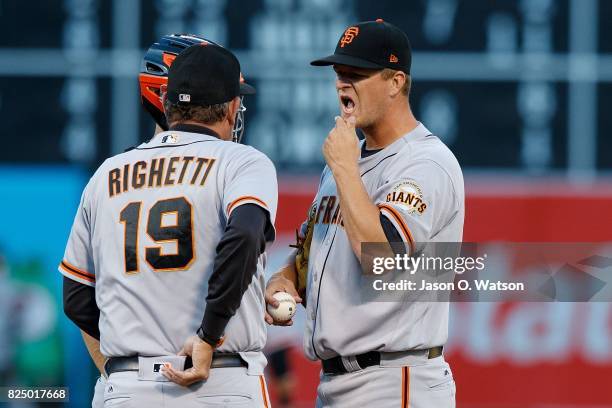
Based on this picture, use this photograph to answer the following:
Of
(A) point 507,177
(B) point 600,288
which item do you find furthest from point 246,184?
(A) point 507,177

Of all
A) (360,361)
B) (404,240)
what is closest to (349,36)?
(404,240)

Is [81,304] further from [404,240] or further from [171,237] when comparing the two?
[404,240]

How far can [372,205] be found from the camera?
3.14 meters

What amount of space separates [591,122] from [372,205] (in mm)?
6488

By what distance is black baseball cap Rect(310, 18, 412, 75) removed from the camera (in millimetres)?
3355

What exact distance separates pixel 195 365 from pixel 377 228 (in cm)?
56

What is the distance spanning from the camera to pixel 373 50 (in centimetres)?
337

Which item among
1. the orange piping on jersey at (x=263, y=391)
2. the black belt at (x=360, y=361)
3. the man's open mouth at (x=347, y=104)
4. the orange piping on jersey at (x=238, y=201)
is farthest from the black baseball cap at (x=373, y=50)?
the orange piping on jersey at (x=263, y=391)

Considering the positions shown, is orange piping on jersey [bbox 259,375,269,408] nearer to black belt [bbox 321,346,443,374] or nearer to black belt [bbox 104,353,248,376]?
black belt [bbox 104,353,248,376]

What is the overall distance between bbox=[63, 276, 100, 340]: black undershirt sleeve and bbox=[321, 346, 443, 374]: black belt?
2.04 feet

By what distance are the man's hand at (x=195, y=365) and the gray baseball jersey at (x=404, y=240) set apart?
Answer: 0.42m

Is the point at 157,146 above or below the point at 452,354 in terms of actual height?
above

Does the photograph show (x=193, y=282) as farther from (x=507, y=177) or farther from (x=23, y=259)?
(x=507, y=177)

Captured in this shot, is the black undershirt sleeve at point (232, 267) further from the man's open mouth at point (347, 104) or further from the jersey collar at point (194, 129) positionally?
the man's open mouth at point (347, 104)
